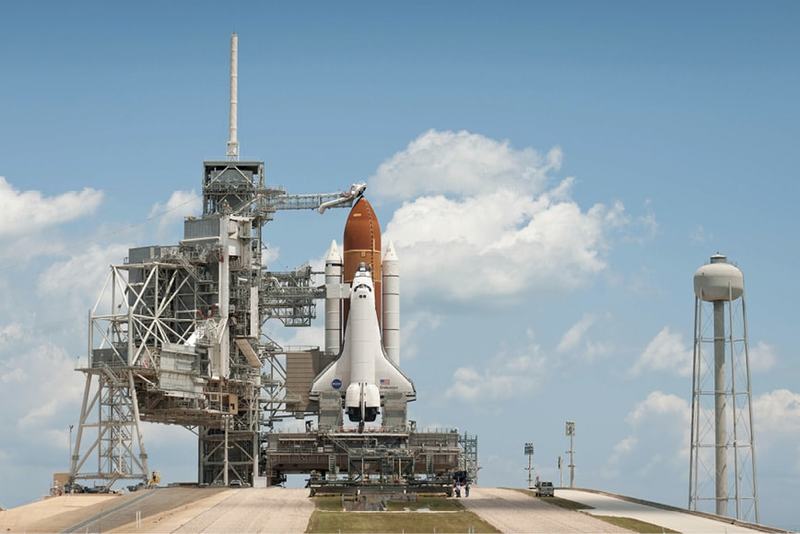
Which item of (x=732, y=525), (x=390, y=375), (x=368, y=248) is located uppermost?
(x=368, y=248)

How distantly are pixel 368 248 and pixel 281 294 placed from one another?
32.1 ft

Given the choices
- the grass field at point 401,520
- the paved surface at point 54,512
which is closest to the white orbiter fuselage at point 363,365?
the paved surface at point 54,512

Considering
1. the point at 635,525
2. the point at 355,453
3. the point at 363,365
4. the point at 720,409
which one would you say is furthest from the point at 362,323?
the point at 635,525

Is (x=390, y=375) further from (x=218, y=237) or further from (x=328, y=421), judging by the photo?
(x=218, y=237)

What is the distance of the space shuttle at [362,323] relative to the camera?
429ft

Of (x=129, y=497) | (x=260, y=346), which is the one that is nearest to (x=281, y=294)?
(x=260, y=346)

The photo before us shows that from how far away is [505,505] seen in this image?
98625mm

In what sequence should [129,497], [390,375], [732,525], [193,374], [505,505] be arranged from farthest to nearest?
[390,375] → [193,374] → [129,497] → [505,505] → [732,525]

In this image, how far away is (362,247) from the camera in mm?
137125

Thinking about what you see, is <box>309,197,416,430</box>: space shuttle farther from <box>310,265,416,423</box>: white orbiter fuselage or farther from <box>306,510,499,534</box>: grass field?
<box>306,510,499,534</box>: grass field

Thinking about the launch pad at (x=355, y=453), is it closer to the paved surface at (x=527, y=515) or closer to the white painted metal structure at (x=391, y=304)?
the white painted metal structure at (x=391, y=304)

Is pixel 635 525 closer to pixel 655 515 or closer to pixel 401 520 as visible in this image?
pixel 655 515

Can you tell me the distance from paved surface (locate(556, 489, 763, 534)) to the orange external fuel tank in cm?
3204

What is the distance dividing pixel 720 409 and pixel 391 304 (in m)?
36.4
